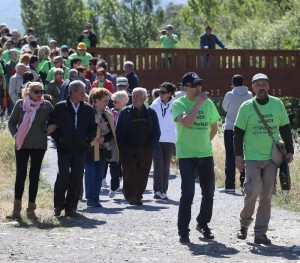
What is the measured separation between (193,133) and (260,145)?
79 centimetres

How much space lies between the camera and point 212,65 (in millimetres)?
34125

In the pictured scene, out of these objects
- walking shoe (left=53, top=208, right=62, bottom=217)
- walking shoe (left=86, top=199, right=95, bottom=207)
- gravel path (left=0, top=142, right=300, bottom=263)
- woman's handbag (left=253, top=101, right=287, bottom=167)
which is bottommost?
gravel path (left=0, top=142, right=300, bottom=263)

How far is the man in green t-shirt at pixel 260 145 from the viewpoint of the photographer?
40.2ft

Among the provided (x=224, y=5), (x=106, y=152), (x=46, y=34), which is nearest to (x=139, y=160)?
(x=106, y=152)

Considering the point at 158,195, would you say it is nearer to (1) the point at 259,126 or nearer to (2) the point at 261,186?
(2) the point at 261,186

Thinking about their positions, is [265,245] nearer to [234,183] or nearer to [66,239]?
[66,239]

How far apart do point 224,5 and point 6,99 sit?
63.0 m

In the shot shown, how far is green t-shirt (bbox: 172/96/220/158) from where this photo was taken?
41.0 ft

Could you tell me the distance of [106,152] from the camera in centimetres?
1622

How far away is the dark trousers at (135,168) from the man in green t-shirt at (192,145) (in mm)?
3393

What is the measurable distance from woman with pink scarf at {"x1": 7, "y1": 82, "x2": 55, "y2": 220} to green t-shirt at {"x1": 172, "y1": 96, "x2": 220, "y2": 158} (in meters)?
2.34

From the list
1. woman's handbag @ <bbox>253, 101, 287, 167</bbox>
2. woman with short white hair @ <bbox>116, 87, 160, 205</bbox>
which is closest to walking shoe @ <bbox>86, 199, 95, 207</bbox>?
woman with short white hair @ <bbox>116, 87, 160, 205</bbox>

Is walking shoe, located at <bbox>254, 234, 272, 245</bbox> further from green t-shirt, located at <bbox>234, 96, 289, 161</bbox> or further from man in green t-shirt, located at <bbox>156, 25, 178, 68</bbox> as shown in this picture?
man in green t-shirt, located at <bbox>156, 25, 178, 68</bbox>

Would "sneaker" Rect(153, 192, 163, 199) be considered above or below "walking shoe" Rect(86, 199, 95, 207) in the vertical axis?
above
